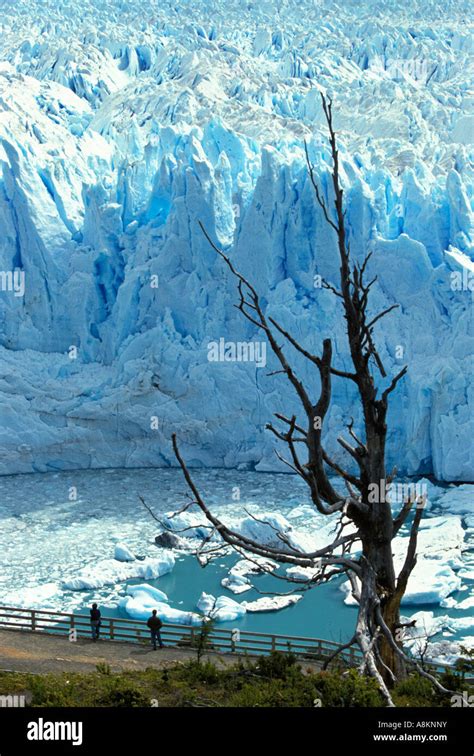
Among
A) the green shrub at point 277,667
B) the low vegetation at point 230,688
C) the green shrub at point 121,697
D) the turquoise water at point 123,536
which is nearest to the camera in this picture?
the low vegetation at point 230,688

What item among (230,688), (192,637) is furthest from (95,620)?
(230,688)

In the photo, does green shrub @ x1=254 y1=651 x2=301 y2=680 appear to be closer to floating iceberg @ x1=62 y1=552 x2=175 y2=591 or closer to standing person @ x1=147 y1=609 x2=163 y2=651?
standing person @ x1=147 y1=609 x2=163 y2=651

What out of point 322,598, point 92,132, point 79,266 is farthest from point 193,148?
point 322,598

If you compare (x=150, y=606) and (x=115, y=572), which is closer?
(x=150, y=606)

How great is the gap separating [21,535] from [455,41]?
2482cm

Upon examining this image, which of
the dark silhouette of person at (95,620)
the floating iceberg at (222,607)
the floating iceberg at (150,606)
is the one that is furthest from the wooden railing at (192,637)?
the floating iceberg at (150,606)

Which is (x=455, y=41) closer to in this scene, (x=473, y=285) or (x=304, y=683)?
(x=473, y=285)

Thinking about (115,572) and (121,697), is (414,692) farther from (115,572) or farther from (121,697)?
(115,572)

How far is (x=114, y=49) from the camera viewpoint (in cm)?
3325

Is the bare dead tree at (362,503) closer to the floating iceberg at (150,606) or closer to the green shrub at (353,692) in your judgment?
the green shrub at (353,692)

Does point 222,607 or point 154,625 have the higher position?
point 154,625

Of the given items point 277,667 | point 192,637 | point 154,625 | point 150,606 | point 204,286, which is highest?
point 204,286

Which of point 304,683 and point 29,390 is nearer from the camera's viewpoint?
point 304,683

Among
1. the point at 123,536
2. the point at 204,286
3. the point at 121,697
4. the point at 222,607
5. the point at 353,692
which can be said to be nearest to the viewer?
the point at 353,692
